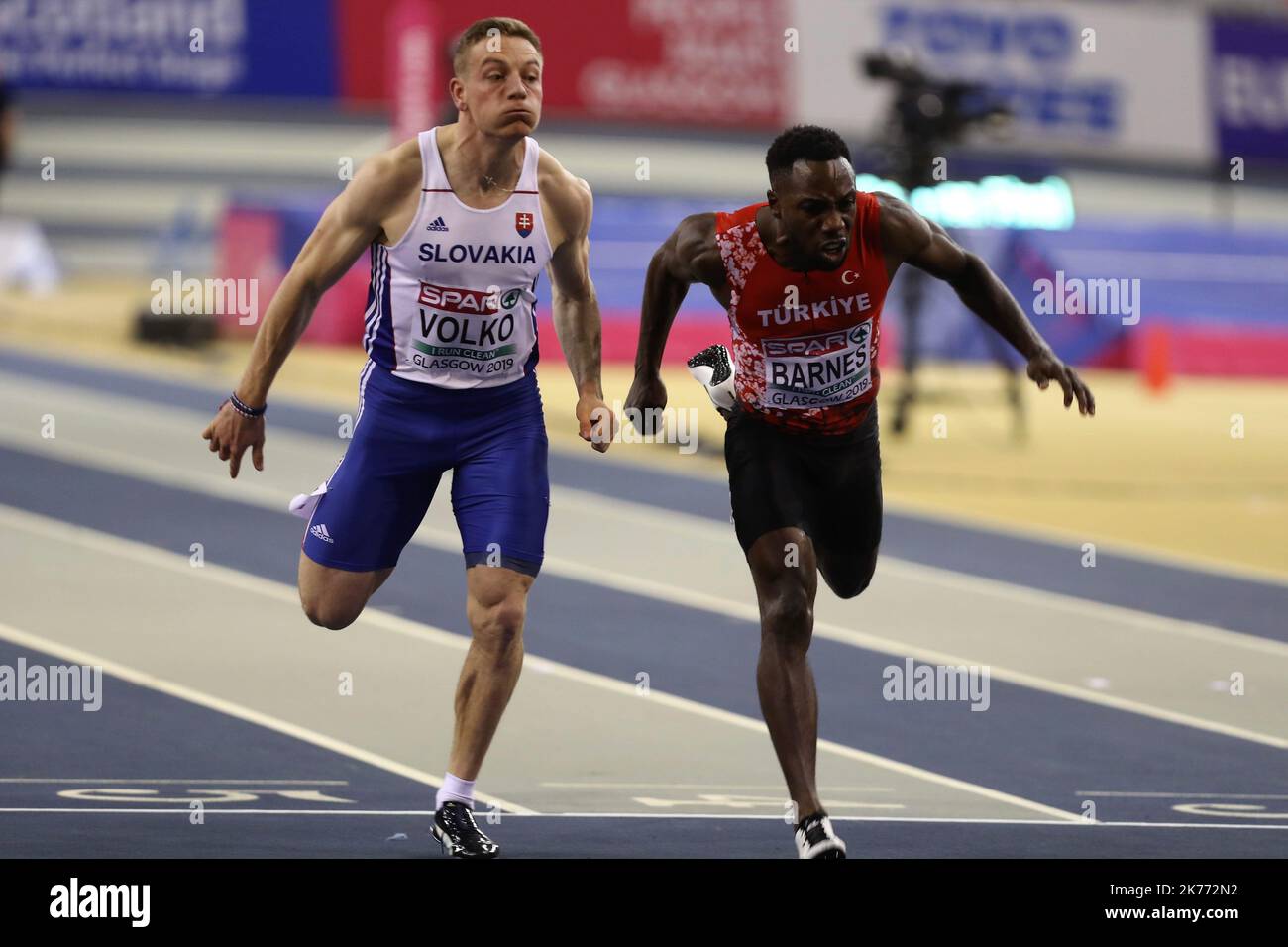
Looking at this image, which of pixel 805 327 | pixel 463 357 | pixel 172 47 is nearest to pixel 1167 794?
pixel 805 327

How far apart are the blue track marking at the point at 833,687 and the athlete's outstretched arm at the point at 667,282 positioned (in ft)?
6.94

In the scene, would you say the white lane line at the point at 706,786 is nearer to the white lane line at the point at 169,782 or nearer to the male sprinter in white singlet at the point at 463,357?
the white lane line at the point at 169,782

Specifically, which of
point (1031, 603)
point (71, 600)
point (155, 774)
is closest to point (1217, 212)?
point (1031, 603)

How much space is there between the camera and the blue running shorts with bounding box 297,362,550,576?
21.2 feet

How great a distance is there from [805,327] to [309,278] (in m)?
1.46

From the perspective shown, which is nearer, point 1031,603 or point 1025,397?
point 1031,603

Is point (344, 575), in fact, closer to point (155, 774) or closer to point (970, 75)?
point (155, 774)

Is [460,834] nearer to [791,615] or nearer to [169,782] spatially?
[791,615]

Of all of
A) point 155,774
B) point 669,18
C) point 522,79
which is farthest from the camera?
point 669,18

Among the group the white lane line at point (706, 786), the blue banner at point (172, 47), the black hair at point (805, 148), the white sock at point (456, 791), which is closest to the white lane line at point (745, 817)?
the white lane line at point (706, 786)

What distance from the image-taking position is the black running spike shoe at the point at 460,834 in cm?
617

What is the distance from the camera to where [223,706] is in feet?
28.8

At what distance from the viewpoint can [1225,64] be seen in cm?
3312
